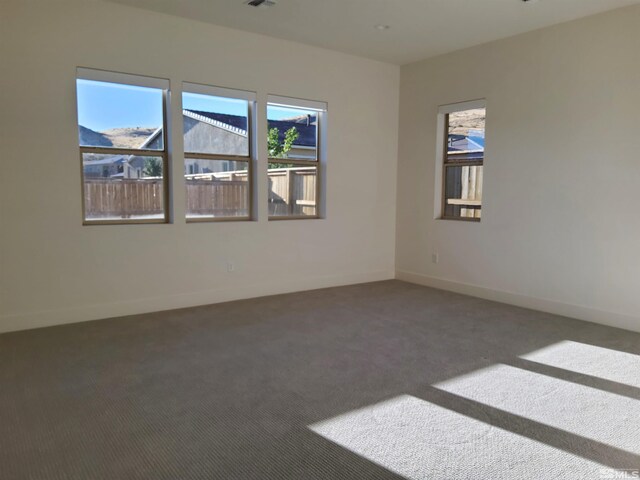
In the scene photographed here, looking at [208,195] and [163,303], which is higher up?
[208,195]

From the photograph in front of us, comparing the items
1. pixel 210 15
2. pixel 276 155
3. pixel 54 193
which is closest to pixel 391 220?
pixel 276 155

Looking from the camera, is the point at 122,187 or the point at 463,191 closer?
the point at 122,187

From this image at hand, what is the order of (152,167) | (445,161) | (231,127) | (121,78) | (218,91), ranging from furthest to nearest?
(445,161) < (231,127) < (218,91) < (152,167) < (121,78)

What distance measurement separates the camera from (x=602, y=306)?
14.6ft

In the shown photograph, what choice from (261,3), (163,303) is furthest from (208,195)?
(261,3)

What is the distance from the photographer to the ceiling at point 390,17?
417 centimetres

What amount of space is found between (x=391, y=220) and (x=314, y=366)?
3.55 meters

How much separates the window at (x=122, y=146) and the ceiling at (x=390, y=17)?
0.77 metres

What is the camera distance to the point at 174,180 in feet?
15.5

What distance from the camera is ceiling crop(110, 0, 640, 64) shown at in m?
4.17

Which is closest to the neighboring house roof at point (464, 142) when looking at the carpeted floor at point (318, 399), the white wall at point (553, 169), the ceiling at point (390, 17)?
the white wall at point (553, 169)

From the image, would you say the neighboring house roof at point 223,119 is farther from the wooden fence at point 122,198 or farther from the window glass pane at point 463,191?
the window glass pane at point 463,191

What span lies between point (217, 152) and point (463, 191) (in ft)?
9.76

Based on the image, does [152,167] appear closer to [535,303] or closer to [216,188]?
[216,188]
